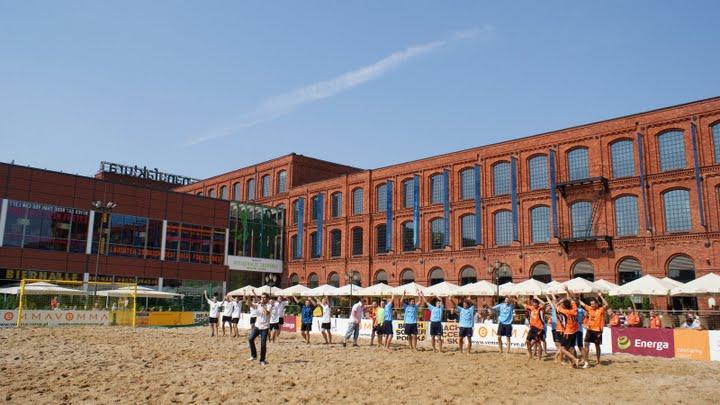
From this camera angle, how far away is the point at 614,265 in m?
36.3

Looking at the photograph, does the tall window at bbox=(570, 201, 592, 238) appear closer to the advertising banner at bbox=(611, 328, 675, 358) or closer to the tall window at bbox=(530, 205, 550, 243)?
the tall window at bbox=(530, 205, 550, 243)

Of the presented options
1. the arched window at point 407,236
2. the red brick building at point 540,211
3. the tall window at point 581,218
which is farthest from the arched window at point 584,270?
the arched window at point 407,236

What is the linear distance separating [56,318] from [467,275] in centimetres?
2648

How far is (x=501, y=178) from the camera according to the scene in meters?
43.3

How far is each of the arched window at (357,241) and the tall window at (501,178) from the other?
43.8 ft

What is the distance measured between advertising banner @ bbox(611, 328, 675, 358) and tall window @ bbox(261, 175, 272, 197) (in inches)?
1755

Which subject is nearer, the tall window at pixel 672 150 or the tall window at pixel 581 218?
the tall window at pixel 672 150

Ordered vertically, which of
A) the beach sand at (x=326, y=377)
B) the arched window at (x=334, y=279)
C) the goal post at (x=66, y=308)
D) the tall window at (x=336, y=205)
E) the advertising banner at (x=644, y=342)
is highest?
the tall window at (x=336, y=205)

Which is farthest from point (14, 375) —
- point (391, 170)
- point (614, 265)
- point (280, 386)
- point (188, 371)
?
point (391, 170)

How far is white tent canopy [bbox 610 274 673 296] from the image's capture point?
2697 centimetres

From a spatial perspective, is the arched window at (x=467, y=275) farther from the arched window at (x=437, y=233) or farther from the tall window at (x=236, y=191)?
the tall window at (x=236, y=191)

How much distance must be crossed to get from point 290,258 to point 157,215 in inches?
534

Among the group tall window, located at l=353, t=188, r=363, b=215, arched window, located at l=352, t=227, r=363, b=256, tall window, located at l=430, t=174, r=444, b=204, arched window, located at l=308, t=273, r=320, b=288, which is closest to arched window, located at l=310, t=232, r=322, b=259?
arched window, located at l=308, t=273, r=320, b=288

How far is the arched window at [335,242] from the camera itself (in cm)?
5362
